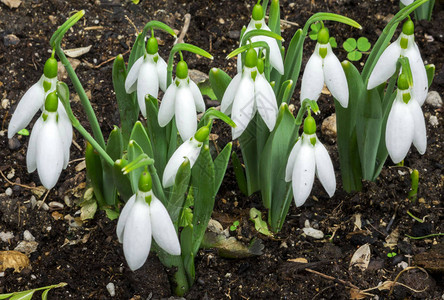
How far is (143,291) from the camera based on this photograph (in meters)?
2.05

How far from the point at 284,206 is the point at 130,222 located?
0.77 meters

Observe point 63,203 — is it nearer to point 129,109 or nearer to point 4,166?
point 4,166

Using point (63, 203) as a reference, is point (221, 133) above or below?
above

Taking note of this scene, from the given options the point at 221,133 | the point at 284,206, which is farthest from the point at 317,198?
the point at 221,133

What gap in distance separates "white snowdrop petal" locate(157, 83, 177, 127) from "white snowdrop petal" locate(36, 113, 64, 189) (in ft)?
1.03

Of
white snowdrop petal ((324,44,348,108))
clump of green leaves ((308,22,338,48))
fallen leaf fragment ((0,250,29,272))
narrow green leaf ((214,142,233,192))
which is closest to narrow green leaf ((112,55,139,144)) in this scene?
narrow green leaf ((214,142,233,192))

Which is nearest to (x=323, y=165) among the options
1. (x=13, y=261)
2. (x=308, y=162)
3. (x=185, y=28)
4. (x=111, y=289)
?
(x=308, y=162)

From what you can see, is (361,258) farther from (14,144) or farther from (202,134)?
(14,144)

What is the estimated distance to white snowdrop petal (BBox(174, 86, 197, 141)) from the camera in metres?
1.71

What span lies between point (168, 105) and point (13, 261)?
2.76ft

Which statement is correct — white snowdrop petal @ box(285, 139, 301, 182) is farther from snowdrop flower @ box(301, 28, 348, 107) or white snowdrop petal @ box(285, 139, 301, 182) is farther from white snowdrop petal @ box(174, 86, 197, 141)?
white snowdrop petal @ box(174, 86, 197, 141)

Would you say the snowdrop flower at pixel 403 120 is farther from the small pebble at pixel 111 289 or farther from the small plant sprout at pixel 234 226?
the small pebble at pixel 111 289

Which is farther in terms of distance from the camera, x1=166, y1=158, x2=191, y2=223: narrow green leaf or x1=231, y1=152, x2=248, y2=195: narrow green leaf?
x1=231, y1=152, x2=248, y2=195: narrow green leaf

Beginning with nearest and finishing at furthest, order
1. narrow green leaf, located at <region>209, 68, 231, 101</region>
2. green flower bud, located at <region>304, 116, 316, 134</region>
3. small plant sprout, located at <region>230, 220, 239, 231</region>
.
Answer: green flower bud, located at <region>304, 116, 316, 134</region>
narrow green leaf, located at <region>209, 68, 231, 101</region>
small plant sprout, located at <region>230, 220, 239, 231</region>
